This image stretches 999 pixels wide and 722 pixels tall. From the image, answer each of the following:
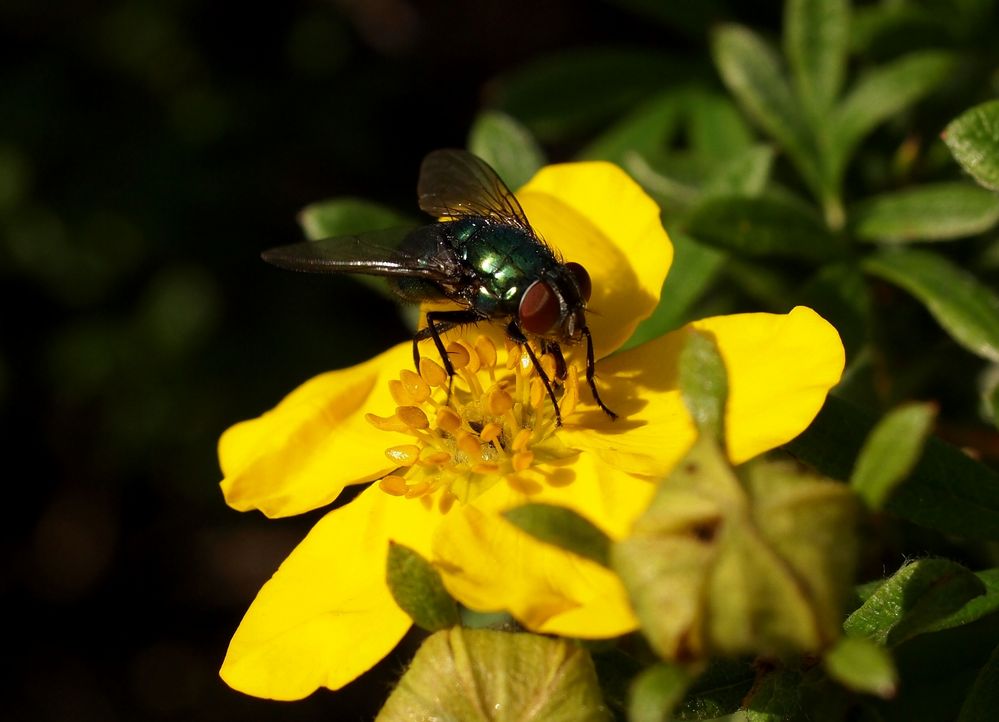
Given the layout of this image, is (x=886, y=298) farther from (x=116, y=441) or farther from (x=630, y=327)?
(x=116, y=441)

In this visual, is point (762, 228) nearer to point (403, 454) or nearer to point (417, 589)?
point (403, 454)

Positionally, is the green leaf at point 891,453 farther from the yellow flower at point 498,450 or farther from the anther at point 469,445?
the anther at point 469,445

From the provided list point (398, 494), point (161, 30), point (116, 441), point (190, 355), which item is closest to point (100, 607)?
point (116, 441)

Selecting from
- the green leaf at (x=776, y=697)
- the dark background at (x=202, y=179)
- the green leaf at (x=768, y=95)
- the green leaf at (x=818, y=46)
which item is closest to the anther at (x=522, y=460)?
the green leaf at (x=776, y=697)

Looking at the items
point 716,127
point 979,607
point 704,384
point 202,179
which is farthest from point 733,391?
point 202,179

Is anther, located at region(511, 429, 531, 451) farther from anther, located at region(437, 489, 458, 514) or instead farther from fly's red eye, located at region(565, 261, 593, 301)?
fly's red eye, located at region(565, 261, 593, 301)
